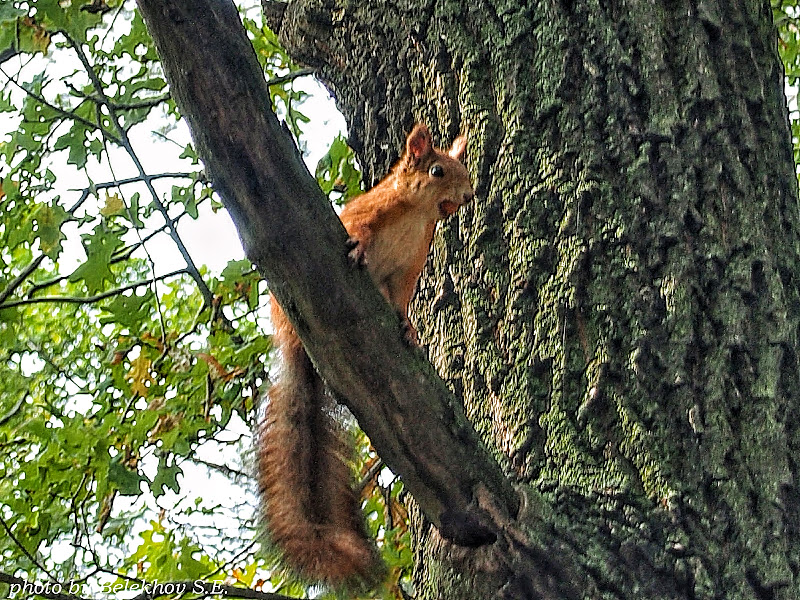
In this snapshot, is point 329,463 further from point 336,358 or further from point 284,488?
point 336,358

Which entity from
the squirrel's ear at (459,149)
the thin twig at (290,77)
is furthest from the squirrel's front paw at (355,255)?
the thin twig at (290,77)

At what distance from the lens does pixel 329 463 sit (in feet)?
4.84

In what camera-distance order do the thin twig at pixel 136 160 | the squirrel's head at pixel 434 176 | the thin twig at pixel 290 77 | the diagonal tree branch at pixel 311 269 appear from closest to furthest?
the diagonal tree branch at pixel 311 269
the squirrel's head at pixel 434 176
the thin twig at pixel 136 160
the thin twig at pixel 290 77

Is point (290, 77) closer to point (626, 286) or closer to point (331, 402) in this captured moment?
point (331, 402)

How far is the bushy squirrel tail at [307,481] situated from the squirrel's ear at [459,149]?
0.38m

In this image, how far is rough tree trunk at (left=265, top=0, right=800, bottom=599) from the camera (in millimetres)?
1214

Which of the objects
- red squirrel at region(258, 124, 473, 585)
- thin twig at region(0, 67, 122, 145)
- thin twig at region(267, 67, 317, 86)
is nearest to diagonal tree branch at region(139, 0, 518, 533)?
red squirrel at region(258, 124, 473, 585)

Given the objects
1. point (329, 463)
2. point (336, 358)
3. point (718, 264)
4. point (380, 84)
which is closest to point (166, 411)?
point (329, 463)

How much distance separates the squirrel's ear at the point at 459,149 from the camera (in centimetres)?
155

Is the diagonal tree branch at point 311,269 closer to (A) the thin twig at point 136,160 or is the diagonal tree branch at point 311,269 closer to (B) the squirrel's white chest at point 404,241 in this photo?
(B) the squirrel's white chest at point 404,241

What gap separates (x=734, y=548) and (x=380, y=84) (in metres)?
0.99

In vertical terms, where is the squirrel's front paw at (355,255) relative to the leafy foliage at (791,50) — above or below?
below

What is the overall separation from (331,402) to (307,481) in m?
0.15

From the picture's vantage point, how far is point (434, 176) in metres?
1.47
